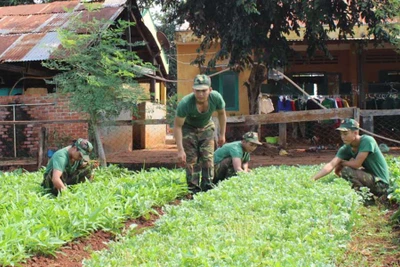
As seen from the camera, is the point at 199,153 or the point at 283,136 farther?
the point at 283,136

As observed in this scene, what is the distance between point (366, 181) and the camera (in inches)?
301

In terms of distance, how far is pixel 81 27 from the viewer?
1300cm

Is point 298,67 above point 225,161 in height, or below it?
above

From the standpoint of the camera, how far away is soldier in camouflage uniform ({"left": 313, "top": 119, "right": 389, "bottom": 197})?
300 inches

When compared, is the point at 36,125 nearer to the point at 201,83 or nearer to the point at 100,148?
the point at 100,148

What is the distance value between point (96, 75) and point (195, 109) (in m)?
5.01

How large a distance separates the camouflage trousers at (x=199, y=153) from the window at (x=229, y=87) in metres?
10.9

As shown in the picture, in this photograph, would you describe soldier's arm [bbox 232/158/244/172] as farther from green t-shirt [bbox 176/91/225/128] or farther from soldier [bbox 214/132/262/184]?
green t-shirt [bbox 176/91/225/128]

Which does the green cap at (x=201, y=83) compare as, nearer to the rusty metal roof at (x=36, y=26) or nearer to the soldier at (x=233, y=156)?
the soldier at (x=233, y=156)

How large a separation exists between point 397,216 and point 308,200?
1139 millimetres

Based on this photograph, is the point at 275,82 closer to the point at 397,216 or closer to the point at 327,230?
the point at 397,216

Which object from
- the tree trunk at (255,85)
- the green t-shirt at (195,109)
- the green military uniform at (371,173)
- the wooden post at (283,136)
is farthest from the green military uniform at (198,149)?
the tree trunk at (255,85)

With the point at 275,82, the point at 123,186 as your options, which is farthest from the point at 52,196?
the point at 275,82

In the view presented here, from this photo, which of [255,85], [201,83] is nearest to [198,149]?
[201,83]
